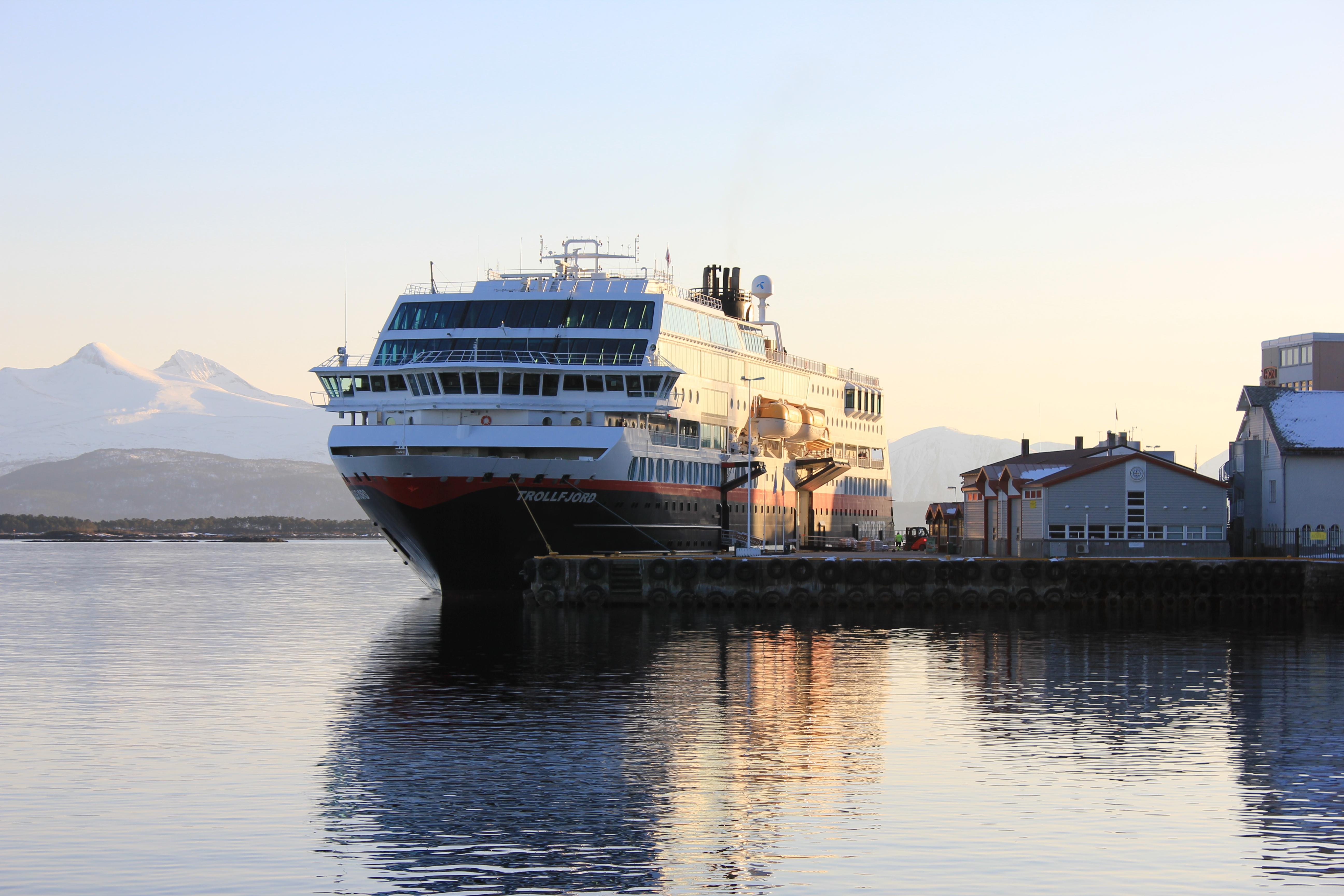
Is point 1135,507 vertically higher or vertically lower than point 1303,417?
lower

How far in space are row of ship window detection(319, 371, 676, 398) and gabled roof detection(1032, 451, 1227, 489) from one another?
18.6 m

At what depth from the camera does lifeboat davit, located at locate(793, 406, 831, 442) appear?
9344 centimetres

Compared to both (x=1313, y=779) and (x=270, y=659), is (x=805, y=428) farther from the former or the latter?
(x=1313, y=779)

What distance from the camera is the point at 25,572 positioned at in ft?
409

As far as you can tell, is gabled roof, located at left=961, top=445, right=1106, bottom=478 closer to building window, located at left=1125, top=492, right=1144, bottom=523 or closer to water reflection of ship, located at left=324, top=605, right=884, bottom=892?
building window, located at left=1125, top=492, right=1144, bottom=523

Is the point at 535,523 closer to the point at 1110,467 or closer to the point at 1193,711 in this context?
the point at 1110,467

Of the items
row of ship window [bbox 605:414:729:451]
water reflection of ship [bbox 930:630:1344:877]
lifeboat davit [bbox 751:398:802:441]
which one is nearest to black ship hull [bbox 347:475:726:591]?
row of ship window [bbox 605:414:729:451]

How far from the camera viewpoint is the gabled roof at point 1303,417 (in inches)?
3108

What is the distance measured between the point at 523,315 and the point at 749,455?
526 inches

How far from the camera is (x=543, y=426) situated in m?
68.1

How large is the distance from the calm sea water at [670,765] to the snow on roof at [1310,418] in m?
28.2

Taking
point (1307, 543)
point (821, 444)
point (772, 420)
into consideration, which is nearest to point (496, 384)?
point (772, 420)

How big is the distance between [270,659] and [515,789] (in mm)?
25110

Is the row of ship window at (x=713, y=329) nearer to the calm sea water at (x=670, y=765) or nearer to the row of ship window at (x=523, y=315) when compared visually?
the row of ship window at (x=523, y=315)
